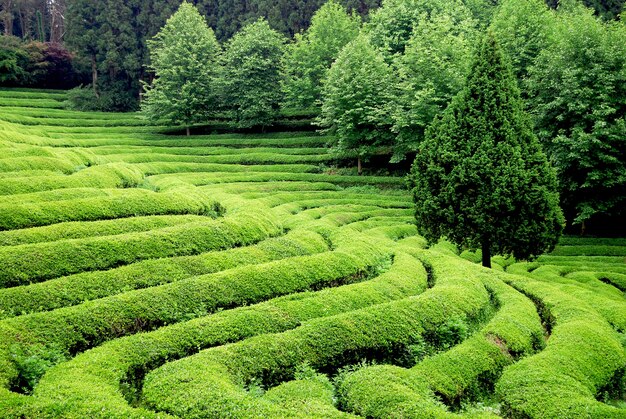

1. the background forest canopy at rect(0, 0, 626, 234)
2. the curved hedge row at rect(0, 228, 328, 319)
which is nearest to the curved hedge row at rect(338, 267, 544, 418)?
the curved hedge row at rect(0, 228, 328, 319)

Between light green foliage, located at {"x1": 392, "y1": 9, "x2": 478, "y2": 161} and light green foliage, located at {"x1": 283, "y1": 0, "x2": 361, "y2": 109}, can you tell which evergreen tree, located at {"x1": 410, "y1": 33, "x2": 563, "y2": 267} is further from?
light green foliage, located at {"x1": 283, "y1": 0, "x2": 361, "y2": 109}

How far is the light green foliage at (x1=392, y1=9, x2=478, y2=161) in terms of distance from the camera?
1494 inches

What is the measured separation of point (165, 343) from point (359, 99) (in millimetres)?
34278

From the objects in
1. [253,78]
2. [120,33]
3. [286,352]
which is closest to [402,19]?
[253,78]

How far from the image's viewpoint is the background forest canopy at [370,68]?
3159 centimetres

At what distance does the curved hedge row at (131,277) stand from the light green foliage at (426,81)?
2069cm

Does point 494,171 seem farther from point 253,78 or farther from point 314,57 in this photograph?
point 253,78

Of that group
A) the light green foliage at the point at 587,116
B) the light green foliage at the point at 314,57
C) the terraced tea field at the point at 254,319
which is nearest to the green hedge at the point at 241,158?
the light green foliage at the point at 314,57

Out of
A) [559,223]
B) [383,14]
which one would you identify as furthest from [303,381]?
[383,14]

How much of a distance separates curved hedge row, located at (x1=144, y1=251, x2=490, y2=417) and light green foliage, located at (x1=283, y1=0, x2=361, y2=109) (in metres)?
40.0

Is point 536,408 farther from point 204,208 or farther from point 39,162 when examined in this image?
point 39,162

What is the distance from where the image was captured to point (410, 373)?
12469 millimetres

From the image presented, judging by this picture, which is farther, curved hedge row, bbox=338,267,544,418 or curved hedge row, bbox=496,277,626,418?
curved hedge row, bbox=496,277,626,418

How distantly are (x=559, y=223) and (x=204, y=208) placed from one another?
14639 millimetres
